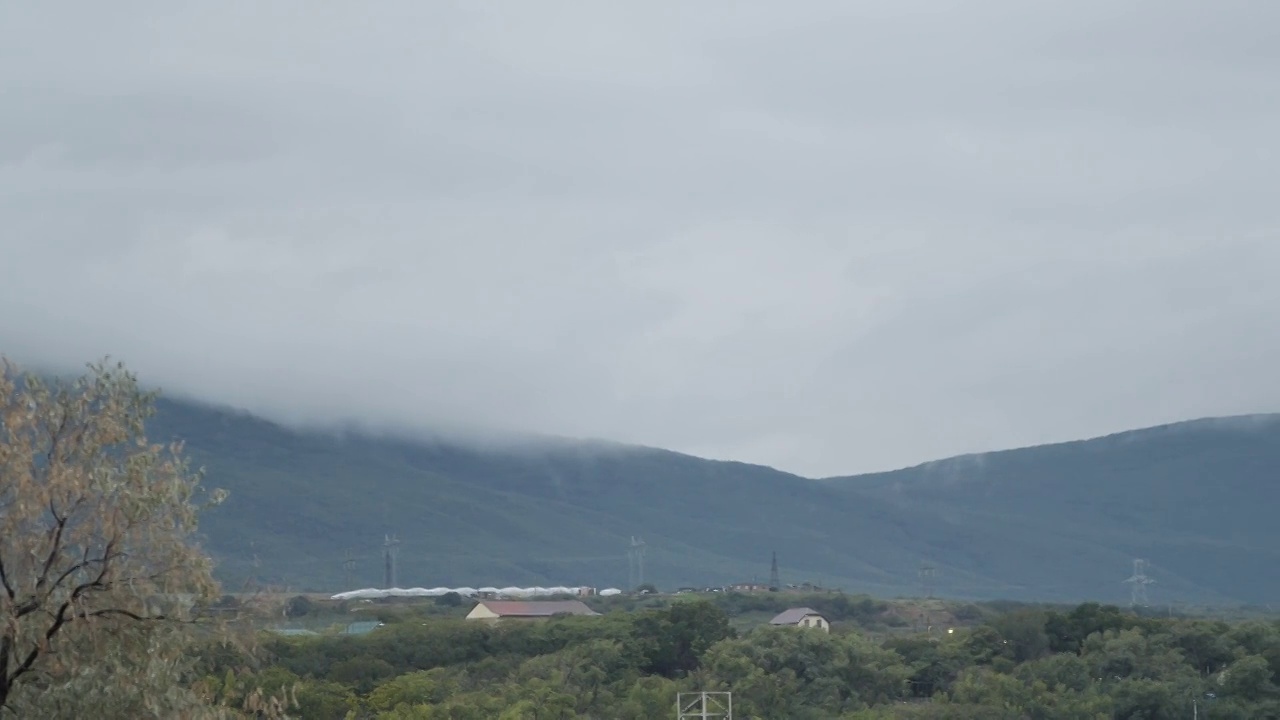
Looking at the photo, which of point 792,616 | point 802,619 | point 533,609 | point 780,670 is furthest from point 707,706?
point 533,609

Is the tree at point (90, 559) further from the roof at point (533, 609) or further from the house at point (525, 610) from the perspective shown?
the roof at point (533, 609)

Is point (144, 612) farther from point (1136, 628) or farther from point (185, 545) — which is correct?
point (1136, 628)

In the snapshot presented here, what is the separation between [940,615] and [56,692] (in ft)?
398

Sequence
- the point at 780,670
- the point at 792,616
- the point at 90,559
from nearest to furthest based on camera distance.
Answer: the point at 90,559
the point at 780,670
the point at 792,616

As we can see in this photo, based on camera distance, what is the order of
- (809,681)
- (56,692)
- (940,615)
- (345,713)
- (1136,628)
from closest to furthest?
1. (56,692)
2. (345,713)
3. (809,681)
4. (1136,628)
5. (940,615)

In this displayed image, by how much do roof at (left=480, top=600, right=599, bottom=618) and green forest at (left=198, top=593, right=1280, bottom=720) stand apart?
27773 millimetres

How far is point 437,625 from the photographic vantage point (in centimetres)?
9106

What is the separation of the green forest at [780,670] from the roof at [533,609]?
27.8 m

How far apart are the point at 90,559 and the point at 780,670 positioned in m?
61.5

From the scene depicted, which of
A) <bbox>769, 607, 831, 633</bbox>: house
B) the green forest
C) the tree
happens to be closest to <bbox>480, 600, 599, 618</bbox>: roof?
<bbox>769, 607, 831, 633</bbox>: house

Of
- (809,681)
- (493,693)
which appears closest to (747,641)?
(809,681)

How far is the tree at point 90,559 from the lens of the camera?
1995 cm

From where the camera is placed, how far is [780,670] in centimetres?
7925

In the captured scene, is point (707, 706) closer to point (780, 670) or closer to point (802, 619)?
point (780, 670)
